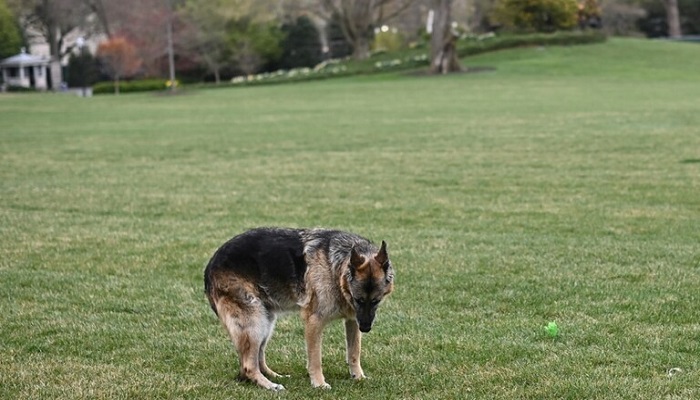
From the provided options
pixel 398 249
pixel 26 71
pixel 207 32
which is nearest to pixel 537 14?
pixel 207 32

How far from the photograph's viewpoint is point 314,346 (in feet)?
22.2

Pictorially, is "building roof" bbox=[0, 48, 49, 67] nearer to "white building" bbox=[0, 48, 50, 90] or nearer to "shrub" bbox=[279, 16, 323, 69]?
"white building" bbox=[0, 48, 50, 90]

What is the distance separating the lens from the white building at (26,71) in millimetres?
88938

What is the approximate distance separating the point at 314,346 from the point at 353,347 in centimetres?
35

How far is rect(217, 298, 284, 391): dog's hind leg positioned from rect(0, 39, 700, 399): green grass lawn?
0.35ft

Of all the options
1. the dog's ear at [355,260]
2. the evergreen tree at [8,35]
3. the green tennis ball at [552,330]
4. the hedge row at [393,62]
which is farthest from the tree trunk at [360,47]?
the dog's ear at [355,260]

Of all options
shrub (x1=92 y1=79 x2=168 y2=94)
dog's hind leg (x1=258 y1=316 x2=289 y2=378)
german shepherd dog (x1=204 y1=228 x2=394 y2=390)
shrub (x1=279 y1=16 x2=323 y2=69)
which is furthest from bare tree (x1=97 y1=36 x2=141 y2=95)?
german shepherd dog (x1=204 y1=228 x2=394 y2=390)

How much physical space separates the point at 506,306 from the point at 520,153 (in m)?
14.4

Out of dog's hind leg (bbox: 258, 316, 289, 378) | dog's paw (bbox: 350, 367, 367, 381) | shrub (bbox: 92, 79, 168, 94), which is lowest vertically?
dog's paw (bbox: 350, 367, 367, 381)

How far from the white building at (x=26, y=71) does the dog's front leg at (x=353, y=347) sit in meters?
86.5

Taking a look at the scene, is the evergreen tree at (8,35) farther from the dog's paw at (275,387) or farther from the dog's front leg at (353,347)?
the dog's paw at (275,387)

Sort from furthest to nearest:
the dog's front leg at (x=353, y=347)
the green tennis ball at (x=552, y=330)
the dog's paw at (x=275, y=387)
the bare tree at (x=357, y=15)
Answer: the bare tree at (x=357, y=15) → the green tennis ball at (x=552, y=330) → the dog's front leg at (x=353, y=347) → the dog's paw at (x=275, y=387)

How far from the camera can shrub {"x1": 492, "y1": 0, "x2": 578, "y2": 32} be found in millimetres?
77125

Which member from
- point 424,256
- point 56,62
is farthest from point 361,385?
point 56,62
